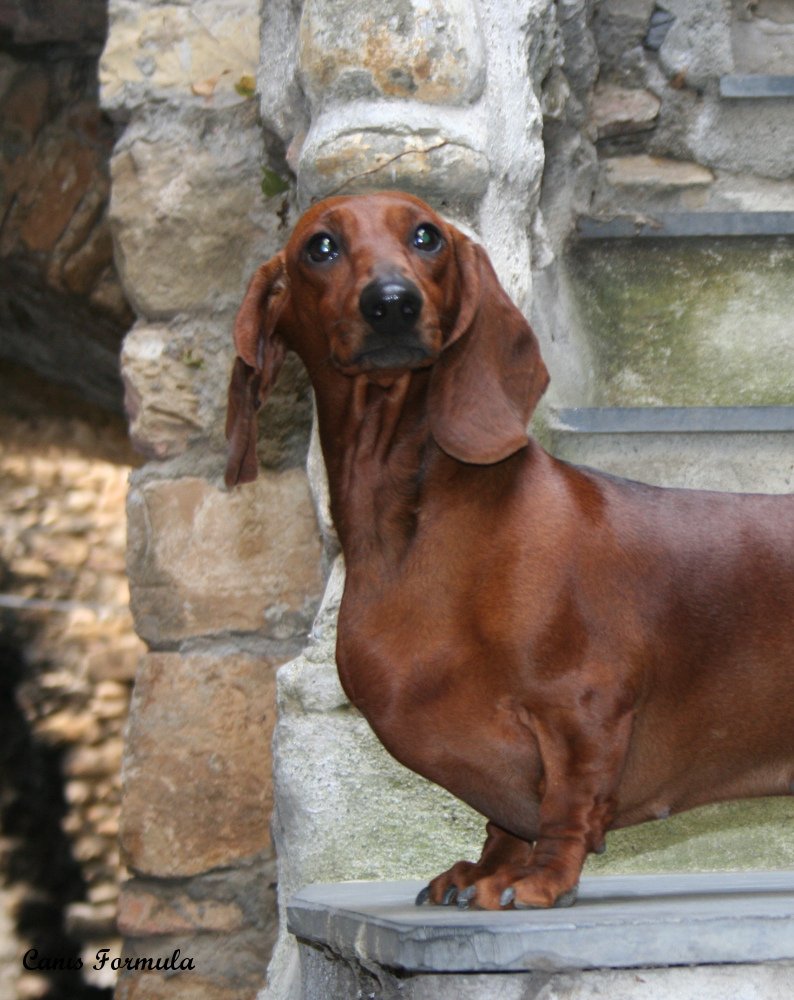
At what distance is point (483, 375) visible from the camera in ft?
5.13

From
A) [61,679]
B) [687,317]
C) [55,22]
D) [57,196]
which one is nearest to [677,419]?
[687,317]

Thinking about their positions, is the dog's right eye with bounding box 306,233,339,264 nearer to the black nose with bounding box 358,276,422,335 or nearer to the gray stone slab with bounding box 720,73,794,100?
the black nose with bounding box 358,276,422,335

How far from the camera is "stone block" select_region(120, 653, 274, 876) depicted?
231 cm

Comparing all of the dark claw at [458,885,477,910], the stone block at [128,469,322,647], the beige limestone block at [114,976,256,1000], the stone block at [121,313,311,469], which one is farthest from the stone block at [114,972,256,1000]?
the dark claw at [458,885,477,910]

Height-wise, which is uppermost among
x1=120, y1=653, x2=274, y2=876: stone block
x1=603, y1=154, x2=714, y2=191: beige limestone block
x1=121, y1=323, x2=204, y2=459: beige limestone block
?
x1=603, y1=154, x2=714, y2=191: beige limestone block

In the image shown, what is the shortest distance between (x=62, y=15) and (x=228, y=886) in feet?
5.58

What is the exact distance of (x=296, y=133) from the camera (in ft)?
7.00

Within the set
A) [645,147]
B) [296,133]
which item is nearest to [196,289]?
[296,133]

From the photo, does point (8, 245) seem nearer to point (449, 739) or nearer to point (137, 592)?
point (137, 592)

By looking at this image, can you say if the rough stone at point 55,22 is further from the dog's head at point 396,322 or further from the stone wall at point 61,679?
the dog's head at point 396,322

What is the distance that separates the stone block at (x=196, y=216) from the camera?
2.42m

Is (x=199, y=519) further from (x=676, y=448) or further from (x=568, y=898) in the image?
(x=568, y=898)

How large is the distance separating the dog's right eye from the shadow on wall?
90.3 inches

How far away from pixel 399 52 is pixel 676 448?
27.5 inches
